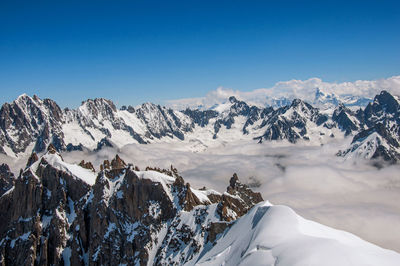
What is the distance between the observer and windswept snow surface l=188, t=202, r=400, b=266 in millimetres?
41625

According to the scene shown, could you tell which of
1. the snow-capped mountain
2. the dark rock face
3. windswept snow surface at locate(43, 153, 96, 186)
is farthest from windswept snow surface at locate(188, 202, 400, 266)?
windswept snow surface at locate(43, 153, 96, 186)

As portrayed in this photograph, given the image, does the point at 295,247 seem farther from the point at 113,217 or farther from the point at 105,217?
the point at 105,217

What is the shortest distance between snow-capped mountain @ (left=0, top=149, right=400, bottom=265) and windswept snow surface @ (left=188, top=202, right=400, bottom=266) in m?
6.97

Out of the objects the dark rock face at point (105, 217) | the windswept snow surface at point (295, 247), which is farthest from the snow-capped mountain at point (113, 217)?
the windswept snow surface at point (295, 247)

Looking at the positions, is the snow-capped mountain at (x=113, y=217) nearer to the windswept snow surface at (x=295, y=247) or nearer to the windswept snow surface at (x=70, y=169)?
the windswept snow surface at (x=70, y=169)

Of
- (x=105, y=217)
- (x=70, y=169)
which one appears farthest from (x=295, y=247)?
(x=70, y=169)

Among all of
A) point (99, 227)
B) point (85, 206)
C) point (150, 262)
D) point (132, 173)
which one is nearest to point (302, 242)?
point (150, 262)

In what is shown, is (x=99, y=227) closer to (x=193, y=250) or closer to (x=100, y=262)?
(x=100, y=262)

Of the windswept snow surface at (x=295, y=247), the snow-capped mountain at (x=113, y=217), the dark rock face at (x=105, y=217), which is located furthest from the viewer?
the dark rock face at (x=105, y=217)

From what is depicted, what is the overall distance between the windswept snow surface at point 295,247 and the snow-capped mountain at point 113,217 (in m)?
6.97

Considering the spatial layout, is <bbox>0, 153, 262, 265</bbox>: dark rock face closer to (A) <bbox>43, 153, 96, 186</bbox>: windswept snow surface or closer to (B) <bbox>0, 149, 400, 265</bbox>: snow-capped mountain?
(B) <bbox>0, 149, 400, 265</bbox>: snow-capped mountain

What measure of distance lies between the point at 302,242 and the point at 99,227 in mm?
123093

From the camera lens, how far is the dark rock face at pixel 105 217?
12988cm

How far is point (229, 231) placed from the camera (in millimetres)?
97812
